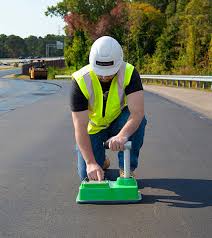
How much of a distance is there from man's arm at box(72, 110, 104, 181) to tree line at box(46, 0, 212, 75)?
29464mm

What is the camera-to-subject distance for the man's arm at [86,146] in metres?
4.64

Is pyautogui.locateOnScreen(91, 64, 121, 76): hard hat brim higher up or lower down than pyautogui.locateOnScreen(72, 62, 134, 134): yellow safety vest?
higher up

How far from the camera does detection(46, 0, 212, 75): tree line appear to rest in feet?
138

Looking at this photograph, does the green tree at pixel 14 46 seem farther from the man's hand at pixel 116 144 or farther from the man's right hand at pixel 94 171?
the man's hand at pixel 116 144

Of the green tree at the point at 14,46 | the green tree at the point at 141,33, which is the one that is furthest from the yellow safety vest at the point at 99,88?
the green tree at the point at 14,46

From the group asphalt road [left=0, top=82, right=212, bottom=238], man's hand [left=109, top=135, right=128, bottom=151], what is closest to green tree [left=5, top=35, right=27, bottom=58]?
asphalt road [left=0, top=82, right=212, bottom=238]

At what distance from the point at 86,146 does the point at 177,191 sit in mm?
1127

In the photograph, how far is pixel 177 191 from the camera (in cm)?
519

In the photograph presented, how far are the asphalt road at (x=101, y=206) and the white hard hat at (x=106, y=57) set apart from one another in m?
1.24

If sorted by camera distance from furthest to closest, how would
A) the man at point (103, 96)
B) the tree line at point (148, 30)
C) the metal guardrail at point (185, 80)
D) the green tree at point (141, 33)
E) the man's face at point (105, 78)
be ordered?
the green tree at point (141, 33), the tree line at point (148, 30), the metal guardrail at point (185, 80), the man's face at point (105, 78), the man at point (103, 96)

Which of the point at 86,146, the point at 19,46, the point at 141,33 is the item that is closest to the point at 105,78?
the point at 86,146

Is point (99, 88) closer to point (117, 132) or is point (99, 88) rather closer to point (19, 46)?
point (117, 132)

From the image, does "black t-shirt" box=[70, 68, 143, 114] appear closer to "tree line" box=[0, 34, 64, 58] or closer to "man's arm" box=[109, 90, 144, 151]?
"man's arm" box=[109, 90, 144, 151]

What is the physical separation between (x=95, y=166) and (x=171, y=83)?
2690 centimetres
